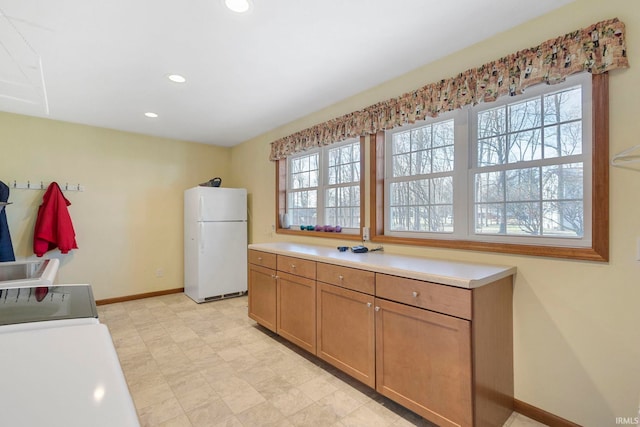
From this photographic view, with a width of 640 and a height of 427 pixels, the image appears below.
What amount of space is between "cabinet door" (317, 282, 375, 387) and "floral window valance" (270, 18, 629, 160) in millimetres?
1480

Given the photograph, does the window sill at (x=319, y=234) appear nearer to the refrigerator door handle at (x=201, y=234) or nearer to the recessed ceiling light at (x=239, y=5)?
the refrigerator door handle at (x=201, y=234)

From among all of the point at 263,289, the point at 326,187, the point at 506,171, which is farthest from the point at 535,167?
the point at 263,289

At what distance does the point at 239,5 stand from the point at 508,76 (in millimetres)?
1693

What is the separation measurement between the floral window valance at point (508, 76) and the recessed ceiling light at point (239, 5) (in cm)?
135

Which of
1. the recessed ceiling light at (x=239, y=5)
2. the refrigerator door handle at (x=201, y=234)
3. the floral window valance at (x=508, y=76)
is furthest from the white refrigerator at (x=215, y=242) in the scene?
the recessed ceiling light at (x=239, y=5)

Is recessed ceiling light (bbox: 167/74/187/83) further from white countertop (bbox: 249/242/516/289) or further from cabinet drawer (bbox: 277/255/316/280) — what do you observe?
white countertop (bbox: 249/242/516/289)

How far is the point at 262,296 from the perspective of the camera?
3.12 m

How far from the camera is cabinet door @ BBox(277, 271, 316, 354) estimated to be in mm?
2488

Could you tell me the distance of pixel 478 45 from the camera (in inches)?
82.7

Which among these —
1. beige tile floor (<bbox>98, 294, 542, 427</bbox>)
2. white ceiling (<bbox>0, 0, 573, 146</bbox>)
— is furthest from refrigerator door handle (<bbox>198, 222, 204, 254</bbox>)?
white ceiling (<bbox>0, 0, 573, 146</bbox>)

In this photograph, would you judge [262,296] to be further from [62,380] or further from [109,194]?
[109,194]

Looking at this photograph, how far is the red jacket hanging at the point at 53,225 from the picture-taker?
137 inches

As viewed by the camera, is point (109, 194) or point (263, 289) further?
point (109, 194)

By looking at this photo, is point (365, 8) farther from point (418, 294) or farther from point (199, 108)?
point (199, 108)
